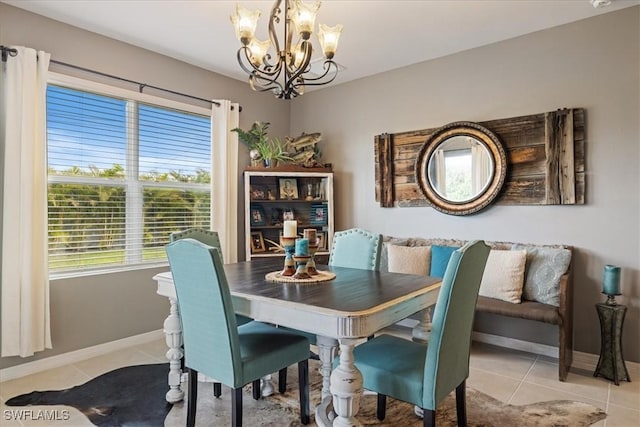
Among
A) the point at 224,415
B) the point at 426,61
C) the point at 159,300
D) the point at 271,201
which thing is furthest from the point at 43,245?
the point at 426,61

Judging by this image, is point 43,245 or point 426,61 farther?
point 426,61

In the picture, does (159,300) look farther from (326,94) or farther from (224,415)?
(326,94)

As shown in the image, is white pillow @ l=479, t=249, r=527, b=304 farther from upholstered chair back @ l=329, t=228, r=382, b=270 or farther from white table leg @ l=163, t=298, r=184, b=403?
white table leg @ l=163, t=298, r=184, b=403

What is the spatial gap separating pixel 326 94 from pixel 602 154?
279 cm

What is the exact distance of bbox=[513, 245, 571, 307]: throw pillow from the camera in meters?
2.85

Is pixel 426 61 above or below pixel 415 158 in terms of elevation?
above

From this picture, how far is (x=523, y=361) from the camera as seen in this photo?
3021 millimetres

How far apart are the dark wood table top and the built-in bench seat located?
1.03 metres

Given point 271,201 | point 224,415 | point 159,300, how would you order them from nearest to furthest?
1. point 224,415
2. point 159,300
3. point 271,201

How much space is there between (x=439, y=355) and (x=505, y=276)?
1697 millimetres

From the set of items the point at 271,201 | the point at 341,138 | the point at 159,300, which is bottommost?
the point at 159,300

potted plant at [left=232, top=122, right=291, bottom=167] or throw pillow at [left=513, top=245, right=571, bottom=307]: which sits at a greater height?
potted plant at [left=232, top=122, right=291, bottom=167]

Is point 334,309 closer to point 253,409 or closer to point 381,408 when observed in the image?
point 381,408

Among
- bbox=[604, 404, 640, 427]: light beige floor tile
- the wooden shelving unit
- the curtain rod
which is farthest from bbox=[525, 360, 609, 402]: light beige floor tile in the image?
the curtain rod
